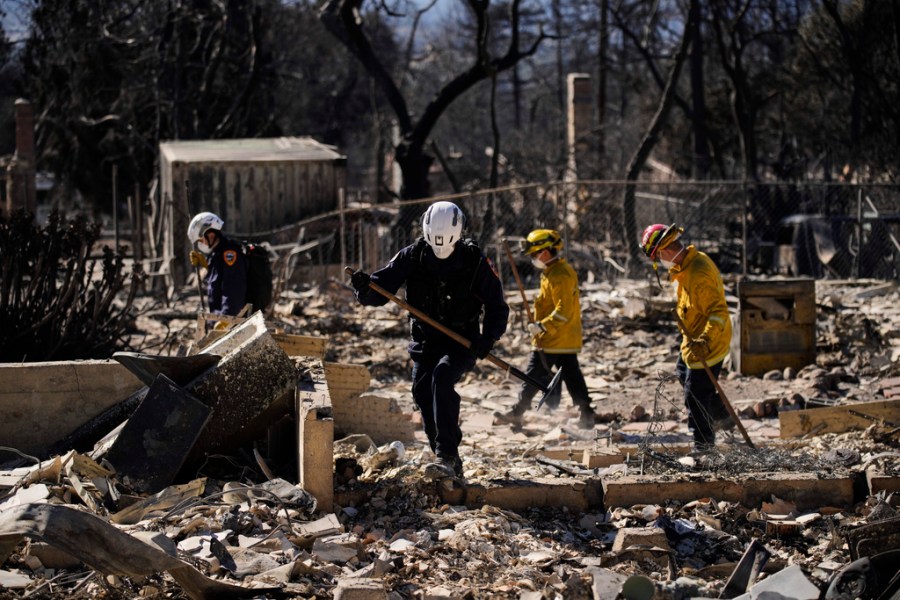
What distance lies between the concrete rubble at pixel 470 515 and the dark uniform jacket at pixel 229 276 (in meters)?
1.43

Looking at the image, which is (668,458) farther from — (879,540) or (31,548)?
(31,548)

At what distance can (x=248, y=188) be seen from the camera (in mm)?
17828

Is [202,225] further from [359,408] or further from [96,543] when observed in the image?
[96,543]

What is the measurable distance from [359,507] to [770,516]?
2285 millimetres

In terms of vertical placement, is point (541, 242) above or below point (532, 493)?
above

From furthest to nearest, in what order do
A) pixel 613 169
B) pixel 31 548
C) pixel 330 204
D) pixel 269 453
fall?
pixel 613 169 < pixel 330 204 < pixel 269 453 < pixel 31 548

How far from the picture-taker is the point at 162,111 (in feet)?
83.3

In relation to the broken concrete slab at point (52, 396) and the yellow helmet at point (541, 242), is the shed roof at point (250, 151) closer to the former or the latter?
the yellow helmet at point (541, 242)

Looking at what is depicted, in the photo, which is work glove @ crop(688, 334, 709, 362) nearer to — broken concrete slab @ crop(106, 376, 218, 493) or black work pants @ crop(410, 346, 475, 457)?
black work pants @ crop(410, 346, 475, 457)

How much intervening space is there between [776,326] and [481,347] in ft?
16.9

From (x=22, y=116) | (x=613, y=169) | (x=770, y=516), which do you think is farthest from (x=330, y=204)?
(x=770, y=516)

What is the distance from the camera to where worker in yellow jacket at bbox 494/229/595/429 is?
8570mm

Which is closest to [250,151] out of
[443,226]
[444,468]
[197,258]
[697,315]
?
[197,258]

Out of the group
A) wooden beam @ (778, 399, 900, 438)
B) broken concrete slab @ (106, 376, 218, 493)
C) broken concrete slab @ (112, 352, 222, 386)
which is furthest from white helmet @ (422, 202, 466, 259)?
wooden beam @ (778, 399, 900, 438)
